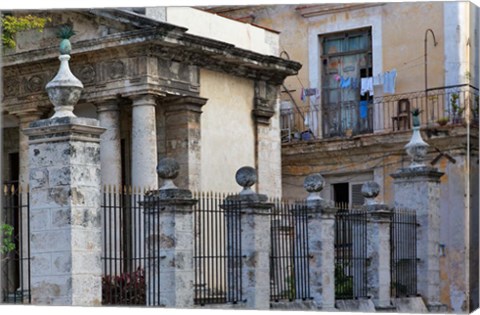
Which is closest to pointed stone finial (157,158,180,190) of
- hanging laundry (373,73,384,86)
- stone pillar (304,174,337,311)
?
stone pillar (304,174,337,311)

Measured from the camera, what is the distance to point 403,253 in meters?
18.4

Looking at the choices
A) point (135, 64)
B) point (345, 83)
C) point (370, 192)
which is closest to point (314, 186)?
point (370, 192)

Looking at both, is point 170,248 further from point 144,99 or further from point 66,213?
point 144,99

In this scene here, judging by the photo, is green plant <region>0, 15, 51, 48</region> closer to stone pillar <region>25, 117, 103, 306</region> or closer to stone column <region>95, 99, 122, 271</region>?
stone column <region>95, 99, 122, 271</region>

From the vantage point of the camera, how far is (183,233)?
15.0m

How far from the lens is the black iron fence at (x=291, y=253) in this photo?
653 inches

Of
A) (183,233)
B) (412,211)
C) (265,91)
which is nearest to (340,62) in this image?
(265,91)

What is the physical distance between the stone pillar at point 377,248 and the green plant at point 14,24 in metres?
4.64

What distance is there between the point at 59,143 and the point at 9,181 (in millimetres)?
5903

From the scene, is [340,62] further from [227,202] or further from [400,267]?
[227,202]

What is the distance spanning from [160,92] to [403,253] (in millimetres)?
3805

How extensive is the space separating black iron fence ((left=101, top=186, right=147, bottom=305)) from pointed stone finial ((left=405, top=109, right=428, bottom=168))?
13.6 feet

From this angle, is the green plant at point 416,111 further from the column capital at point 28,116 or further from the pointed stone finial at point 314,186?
the column capital at point 28,116

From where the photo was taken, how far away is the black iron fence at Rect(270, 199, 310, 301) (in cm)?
1658
